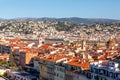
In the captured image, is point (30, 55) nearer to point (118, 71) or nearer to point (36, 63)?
point (36, 63)

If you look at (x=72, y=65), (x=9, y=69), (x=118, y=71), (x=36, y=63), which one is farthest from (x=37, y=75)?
(x=118, y=71)

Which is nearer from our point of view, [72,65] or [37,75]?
[72,65]

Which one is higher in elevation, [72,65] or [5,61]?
[72,65]

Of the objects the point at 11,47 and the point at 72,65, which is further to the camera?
the point at 11,47

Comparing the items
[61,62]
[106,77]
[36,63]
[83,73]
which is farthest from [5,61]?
[106,77]

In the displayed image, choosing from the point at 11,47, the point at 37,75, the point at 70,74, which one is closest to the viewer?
the point at 70,74

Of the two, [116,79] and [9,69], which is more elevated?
[116,79]

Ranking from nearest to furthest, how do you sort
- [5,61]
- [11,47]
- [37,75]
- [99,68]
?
[99,68] < [37,75] < [5,61] < [11,47]

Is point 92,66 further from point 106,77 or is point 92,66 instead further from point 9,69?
point 9,69

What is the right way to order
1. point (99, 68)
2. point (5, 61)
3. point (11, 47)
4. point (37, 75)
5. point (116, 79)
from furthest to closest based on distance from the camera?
1. point (11, 47)
2. point (5, 61)
3. point (37, 75)
4. point (99, 68)
5. point (116, 79)
